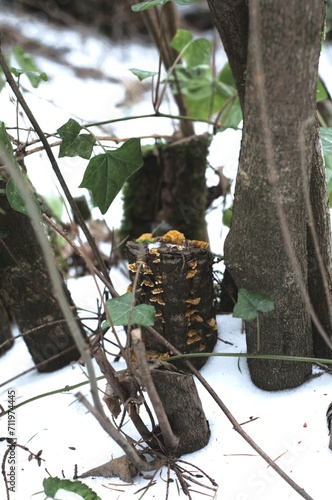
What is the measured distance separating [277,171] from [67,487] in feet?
1.99

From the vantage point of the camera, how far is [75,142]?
111 cm

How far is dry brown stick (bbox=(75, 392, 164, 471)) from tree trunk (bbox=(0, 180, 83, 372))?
339 millimetres

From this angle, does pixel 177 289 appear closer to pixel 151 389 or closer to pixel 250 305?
pixel 250 305

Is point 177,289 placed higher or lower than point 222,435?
higher

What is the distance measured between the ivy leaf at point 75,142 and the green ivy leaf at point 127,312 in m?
0.31

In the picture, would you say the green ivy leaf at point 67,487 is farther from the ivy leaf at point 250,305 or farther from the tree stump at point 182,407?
the ivy leaf at point 250,305

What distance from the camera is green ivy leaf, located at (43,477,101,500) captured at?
885 millimetres

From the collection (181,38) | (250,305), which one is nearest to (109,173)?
(250,305)

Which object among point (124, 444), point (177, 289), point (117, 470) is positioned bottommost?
point (117, 470)

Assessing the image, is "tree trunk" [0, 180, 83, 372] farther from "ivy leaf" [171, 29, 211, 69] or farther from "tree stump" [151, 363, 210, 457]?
"ivy leaf" [171, 29, 211, 69]

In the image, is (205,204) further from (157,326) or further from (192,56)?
(157,326)

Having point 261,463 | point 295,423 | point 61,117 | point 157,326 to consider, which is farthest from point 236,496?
point 61,117

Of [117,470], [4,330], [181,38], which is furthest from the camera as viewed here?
[181,38]

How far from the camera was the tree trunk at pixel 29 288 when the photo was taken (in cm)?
123
